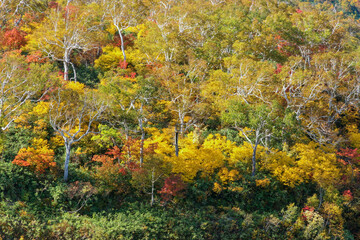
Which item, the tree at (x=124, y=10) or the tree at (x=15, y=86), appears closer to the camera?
the tree at (x=15, y=86)

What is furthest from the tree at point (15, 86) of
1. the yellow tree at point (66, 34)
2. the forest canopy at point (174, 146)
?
the yellow tree at point (66, 34)

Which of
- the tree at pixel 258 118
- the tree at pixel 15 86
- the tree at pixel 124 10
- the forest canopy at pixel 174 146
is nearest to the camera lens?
the forest canopy at pixel 174 146

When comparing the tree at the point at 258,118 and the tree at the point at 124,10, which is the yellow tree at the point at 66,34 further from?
the tree at the point at 258,118

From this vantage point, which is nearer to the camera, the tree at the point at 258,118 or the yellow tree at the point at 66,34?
the tree at the point at 258,118

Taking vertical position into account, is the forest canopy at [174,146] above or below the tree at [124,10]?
below

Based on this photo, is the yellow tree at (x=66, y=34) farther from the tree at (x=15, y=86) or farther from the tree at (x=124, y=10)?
the tree at (x=15, y=86)

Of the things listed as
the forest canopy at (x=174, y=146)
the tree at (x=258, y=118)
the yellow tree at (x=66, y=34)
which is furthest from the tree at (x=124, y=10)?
the tree at (x=258, y=118)

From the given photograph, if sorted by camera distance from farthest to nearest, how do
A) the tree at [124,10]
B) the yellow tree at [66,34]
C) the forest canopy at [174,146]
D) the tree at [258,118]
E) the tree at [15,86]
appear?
the tree at [124,10], the yellow tree at [66,34], the tree at [258,118], the tree at [15,86], the forest canopy at [174,146]

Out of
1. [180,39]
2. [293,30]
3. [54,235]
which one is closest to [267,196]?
[54,235]

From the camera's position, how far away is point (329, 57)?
35.3 m

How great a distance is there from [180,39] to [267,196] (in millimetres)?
19072

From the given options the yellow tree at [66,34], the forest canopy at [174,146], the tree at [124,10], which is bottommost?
the forest canopy at [174,146]

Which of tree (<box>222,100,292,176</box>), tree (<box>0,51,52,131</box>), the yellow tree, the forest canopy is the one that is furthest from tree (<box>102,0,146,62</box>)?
tree (<box>222,100,292,176</box>)

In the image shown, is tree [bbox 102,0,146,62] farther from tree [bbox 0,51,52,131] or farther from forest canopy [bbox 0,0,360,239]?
tree [bbox 0,51,52,131]
